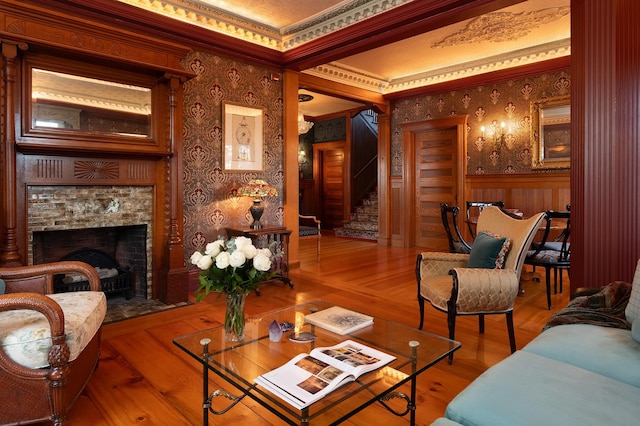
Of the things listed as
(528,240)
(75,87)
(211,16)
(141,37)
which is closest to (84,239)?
(75,87)

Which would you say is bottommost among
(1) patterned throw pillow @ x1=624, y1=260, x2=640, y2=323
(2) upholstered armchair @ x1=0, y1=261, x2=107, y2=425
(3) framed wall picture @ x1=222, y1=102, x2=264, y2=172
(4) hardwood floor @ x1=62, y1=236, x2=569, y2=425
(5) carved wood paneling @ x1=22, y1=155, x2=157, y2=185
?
(4) hardwood floor @ x1=62, y1=236, x2=569, y2=425

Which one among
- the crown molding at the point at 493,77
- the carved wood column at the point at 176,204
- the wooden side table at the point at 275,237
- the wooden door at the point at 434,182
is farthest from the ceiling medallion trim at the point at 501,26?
the carved wood column at the point at 176,204

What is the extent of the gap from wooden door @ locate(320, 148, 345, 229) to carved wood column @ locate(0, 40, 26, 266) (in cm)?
715

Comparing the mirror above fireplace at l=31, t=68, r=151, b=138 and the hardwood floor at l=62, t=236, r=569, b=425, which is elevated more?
the mirror above fireplace at l=31, t=68, r=151, b=138

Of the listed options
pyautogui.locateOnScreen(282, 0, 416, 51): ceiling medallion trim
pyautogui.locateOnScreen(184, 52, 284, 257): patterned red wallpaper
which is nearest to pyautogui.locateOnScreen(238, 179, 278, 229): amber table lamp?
pyautogui.locateOnScreen(184, 52, 284, 257): patterned red wallpaper

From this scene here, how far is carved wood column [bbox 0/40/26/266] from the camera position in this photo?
3.01 meters

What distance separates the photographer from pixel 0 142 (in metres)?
3.04

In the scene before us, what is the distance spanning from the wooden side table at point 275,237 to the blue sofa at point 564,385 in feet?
8.95

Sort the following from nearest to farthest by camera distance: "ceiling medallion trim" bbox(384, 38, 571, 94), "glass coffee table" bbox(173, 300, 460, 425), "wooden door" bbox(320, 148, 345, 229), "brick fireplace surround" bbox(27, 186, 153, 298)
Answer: "glass coffee table" bbox(173, 300, 460, 425) < "brick fireplace surround" bbox(27, 186, 153, 298) < "ceiling medallion trim" bbox(384, 38, 571, 94) < "wooden door" bbox(320, 148, 345, 229)

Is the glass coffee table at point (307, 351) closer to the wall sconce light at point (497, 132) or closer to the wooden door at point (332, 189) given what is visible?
the wall sconce light at point (497, 132)

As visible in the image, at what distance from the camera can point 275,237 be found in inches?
194

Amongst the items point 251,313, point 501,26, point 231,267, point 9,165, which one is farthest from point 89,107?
point 501,26

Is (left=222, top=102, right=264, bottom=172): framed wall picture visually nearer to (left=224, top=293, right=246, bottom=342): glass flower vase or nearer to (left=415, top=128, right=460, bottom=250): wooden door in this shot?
(left=224, top=293, right=246, bottom=342): glass flower vase

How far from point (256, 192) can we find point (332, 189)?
19.2 feet
